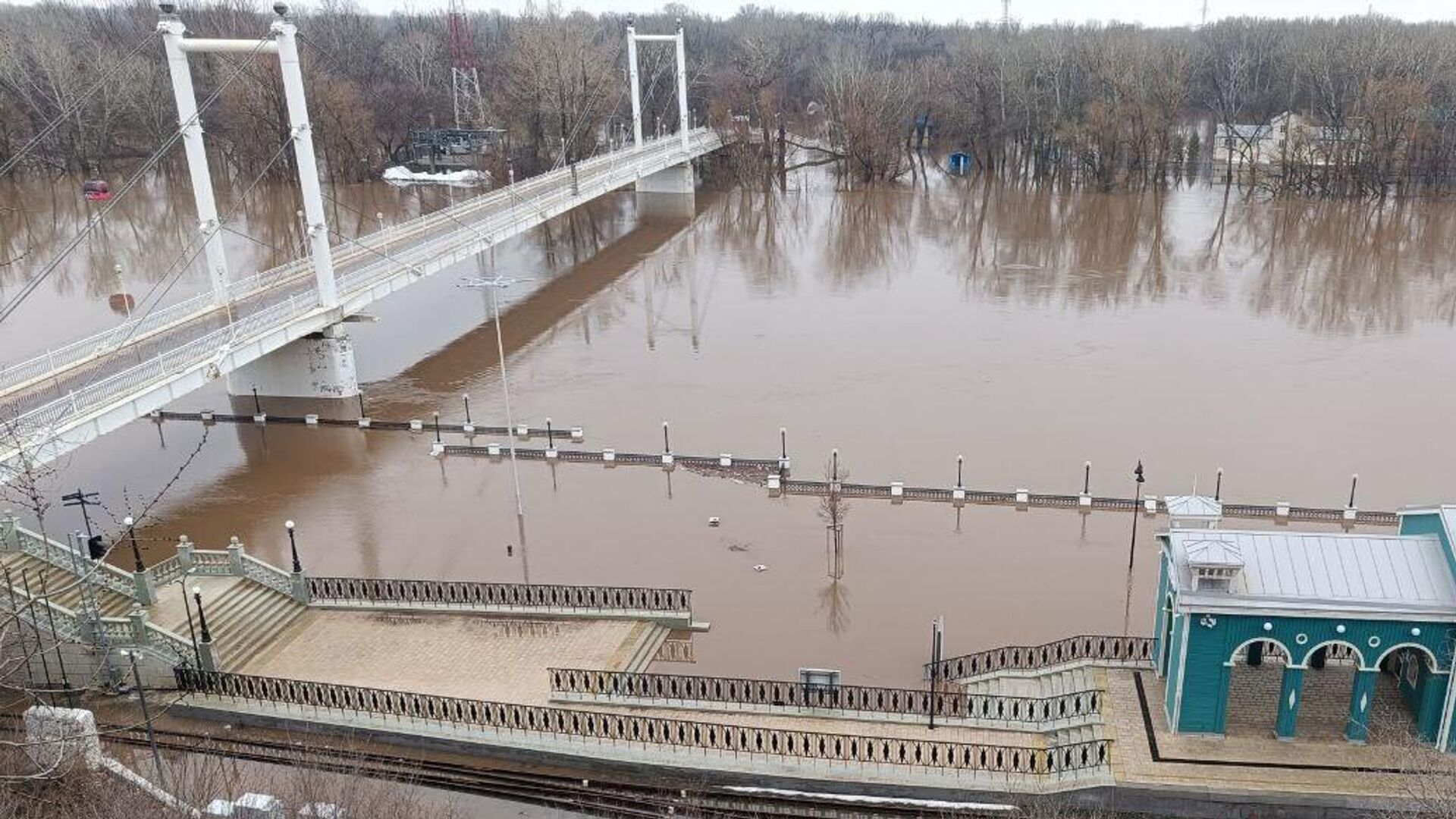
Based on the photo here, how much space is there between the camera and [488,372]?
125ft

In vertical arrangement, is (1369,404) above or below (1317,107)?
below

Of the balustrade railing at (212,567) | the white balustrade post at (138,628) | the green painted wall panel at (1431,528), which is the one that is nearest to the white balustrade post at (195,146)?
the balustrade railing at (212,567)

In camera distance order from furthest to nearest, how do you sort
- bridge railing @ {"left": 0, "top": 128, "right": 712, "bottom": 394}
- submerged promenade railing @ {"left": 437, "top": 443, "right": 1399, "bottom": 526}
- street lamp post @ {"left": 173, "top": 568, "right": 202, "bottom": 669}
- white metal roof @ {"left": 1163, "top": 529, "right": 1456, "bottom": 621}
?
bridge railing @ {"left": 0, "top": 128, "right": 712, "bottom": 394} < submerged promenade railing @ {"left": 437, "top": 443, "right": 1399, "bottom": 526} < street lamp post @ {"left": 173, "top": 568, "right": 202, "bottom": 669} < white metal roof @ {"left": 1163, "top": 529, "right": 1456, "bottom": 621}

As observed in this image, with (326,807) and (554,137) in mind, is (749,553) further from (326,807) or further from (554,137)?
(554,137)

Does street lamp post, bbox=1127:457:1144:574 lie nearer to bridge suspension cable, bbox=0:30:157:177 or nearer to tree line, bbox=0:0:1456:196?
bridge suspension cable, bbox=0:30:157:177

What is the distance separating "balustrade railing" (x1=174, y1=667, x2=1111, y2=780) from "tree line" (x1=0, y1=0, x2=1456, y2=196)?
62.1 meters

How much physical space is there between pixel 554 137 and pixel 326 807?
78.7 metres

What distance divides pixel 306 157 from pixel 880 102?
57516 mm

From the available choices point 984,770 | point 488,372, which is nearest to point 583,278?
point 488,372

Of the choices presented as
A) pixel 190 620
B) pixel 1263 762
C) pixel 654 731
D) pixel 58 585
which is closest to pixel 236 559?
pixel 58 585

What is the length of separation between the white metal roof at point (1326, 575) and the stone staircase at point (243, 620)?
1649cm

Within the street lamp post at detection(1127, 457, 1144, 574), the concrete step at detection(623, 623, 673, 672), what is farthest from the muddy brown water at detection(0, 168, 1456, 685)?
the concrete step at detection(623, 623, 673, 672)

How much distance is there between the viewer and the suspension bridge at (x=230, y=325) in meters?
24.4

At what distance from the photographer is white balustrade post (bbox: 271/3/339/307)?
99.6ft
